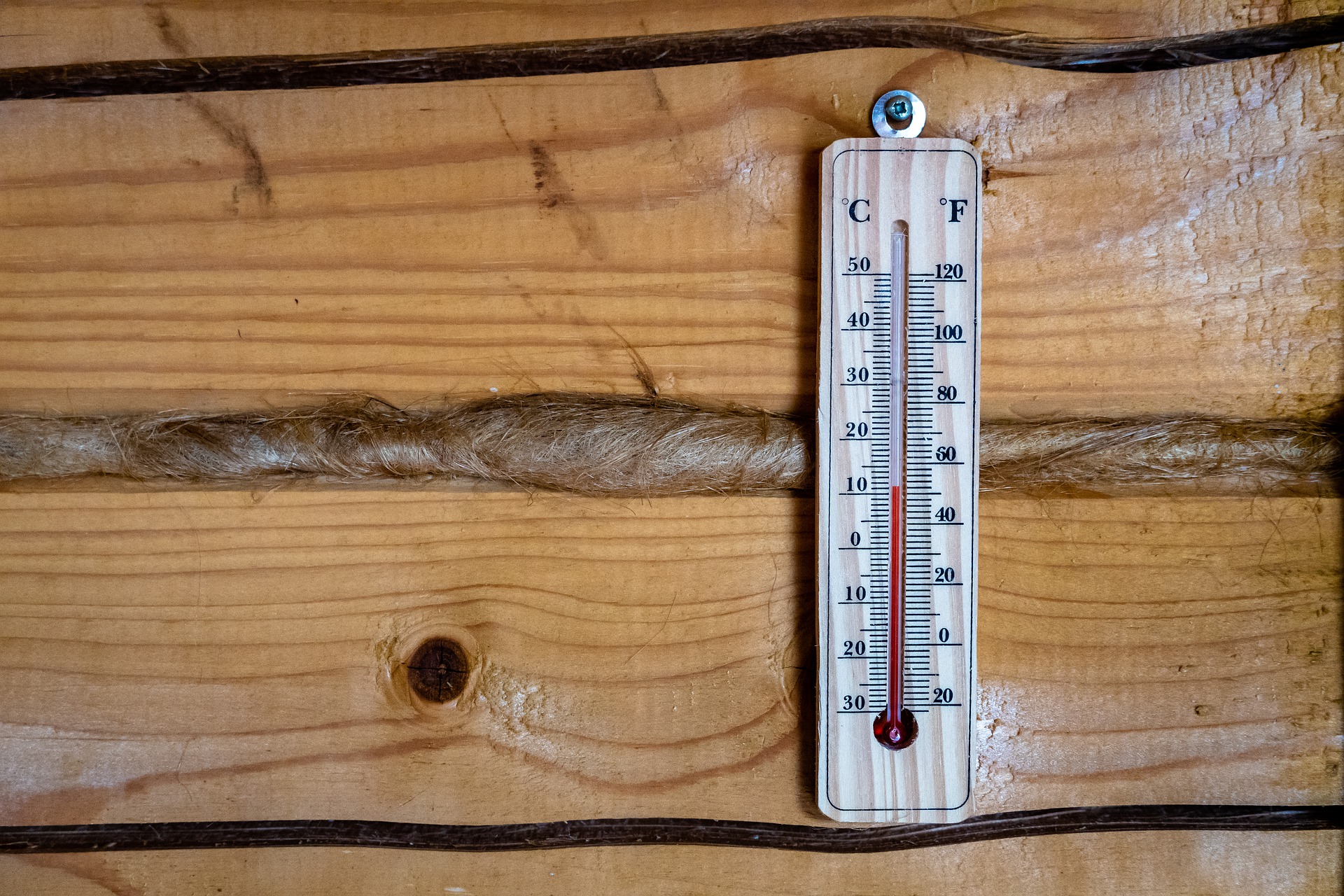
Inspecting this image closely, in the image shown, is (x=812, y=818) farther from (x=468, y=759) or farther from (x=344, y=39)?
(x=344, y=39)

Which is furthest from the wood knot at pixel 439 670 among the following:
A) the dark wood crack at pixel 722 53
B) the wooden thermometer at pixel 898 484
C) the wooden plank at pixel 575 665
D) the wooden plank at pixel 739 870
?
the dark wood crack at pixel 722 53

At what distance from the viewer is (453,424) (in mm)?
686

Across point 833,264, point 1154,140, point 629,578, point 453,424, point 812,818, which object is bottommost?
point 812,818

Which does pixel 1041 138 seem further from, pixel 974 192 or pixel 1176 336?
pixel 1176 336

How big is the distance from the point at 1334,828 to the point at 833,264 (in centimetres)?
62

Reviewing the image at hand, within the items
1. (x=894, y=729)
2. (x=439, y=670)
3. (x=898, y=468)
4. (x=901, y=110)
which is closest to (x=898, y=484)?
(x=898, y=468)

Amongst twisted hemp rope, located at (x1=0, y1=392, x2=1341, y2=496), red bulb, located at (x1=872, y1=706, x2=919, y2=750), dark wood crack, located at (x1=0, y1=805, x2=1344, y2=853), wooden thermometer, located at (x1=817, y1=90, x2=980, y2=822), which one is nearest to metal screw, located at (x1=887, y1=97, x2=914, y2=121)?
wooden thermometer, located at (x1=817, y1=90, x2=980, y2=822)

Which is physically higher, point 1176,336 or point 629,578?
point 1176,336

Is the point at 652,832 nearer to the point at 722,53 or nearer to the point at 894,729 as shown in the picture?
the point at 894,729

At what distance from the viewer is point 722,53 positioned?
679 mm

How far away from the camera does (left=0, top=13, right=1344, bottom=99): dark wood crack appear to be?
0.68 metres

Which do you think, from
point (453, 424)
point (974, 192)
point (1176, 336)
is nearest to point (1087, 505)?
point (1176, 336)

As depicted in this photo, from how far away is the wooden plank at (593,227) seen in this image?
2.23 ft

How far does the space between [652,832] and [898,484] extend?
35 centimetres
